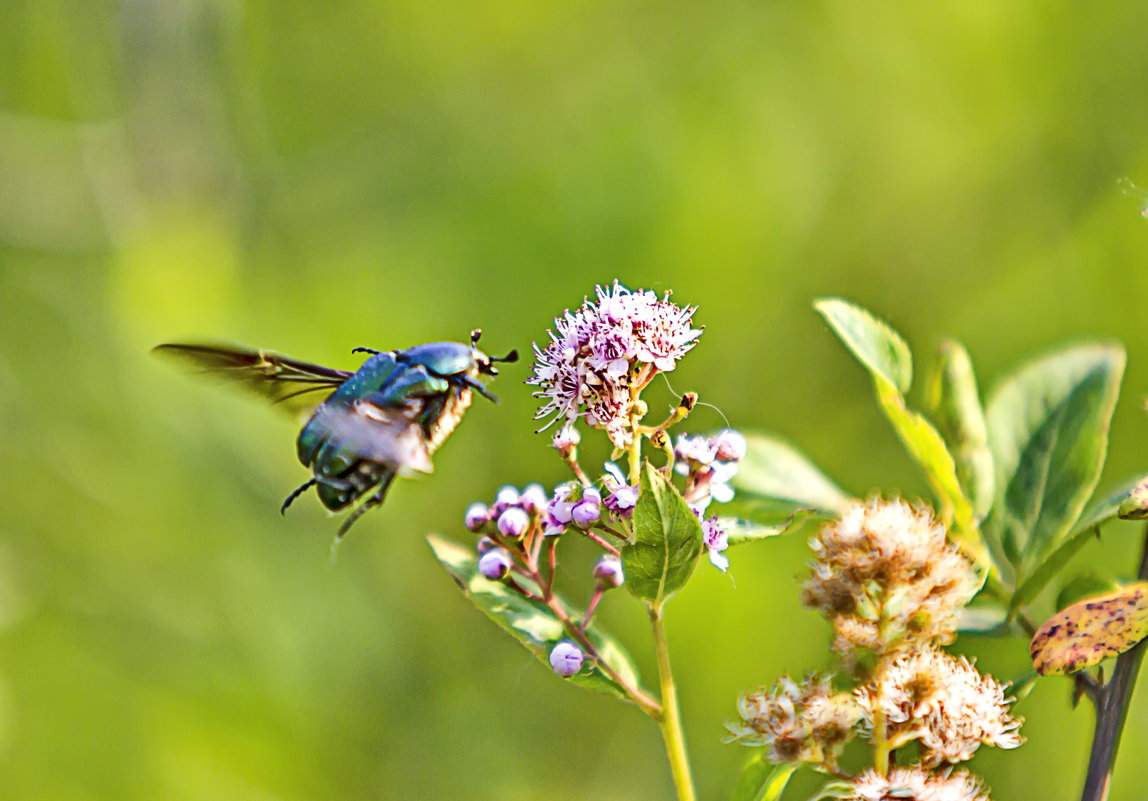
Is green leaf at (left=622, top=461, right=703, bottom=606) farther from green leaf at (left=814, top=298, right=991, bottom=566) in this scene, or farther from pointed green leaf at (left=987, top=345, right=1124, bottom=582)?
pointed green leaf at (left=987, top=345, right=1124, bottom=582)

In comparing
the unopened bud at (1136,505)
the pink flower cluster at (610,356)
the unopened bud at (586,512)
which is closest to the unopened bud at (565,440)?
the pink flower cluster at (610,356)

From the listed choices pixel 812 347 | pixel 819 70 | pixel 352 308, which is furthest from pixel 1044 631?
pixel 819 70

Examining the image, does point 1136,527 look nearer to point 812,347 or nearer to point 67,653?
point 812,347

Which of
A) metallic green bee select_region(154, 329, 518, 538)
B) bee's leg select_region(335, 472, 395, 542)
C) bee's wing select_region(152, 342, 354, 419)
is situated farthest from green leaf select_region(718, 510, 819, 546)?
bee's wing select_region(152, 342, 354, 419)

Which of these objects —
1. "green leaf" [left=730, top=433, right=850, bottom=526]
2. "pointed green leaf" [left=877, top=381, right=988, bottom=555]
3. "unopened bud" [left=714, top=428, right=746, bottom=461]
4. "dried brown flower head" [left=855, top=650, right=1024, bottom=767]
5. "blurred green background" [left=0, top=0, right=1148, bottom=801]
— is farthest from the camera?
"blurred green background" [left=0, top=0, right=1148, bottom=801]

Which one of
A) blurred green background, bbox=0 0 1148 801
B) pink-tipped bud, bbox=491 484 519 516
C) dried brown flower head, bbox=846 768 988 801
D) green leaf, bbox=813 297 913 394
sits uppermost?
blurred green background, bbox=0 0 1148 801

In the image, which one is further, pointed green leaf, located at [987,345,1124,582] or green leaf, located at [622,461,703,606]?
pointed green leaf, located at [987,345,1124,582]

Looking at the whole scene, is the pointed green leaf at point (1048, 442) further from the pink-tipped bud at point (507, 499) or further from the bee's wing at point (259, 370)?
the bee's wing at point (259, 370)
